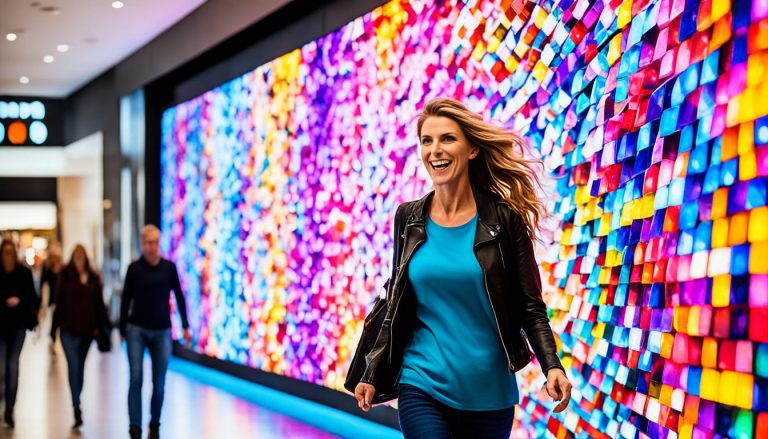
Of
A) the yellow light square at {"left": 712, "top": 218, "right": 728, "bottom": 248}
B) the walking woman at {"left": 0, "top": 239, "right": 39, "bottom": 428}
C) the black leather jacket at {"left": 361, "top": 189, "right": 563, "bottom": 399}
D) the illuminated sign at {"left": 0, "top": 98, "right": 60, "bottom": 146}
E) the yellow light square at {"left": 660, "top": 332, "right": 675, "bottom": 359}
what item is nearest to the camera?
the black leather jacket at {"left": 361, "top": 189, "right": 563, "bottom": 399}

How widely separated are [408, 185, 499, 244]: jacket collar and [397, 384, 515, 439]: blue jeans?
472mm

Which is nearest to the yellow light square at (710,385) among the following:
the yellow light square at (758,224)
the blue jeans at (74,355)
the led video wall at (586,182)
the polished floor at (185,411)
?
the led video wall at (586,182)

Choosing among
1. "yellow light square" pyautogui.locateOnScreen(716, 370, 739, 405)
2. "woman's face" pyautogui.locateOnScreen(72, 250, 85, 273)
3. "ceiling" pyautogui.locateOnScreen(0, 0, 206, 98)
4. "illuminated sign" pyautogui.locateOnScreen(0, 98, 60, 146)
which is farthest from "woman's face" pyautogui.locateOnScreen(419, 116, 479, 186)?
"illuminated sign" pyautogui.locateOnScreen(0, 98, 60, 146)

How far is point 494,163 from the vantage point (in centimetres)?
303

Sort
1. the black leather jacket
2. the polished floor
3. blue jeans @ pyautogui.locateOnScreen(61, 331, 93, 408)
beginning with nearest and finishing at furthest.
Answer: the black leather jacket, the polished floor, blue jeans @ pyautogui.locateOnScreen(61, 331, 93, 408)

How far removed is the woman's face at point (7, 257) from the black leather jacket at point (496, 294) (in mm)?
5225

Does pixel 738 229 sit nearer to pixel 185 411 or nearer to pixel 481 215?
pixel 481 215

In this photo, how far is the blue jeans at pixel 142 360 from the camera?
6.54m

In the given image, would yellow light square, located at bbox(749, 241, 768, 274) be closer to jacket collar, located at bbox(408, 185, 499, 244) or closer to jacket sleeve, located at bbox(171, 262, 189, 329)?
jacket collar, located at bbox(408, 185, 499, 244)

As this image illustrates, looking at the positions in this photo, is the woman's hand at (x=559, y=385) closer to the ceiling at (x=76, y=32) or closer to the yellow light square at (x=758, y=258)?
the yellow light square at (x=758, y=258)

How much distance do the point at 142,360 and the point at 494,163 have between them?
4163 millimetres

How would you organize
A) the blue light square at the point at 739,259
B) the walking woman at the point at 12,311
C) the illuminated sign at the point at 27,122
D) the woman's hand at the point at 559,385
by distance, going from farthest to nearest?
the illuminated sign at the point at 27,122
the walking woman at the point at 12,311
the blue light square at the point at 739,259
the woman's hand at the point at 559,385

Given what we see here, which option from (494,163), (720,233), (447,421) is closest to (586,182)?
(720,233)

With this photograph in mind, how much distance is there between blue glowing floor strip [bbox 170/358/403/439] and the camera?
6793 mm
